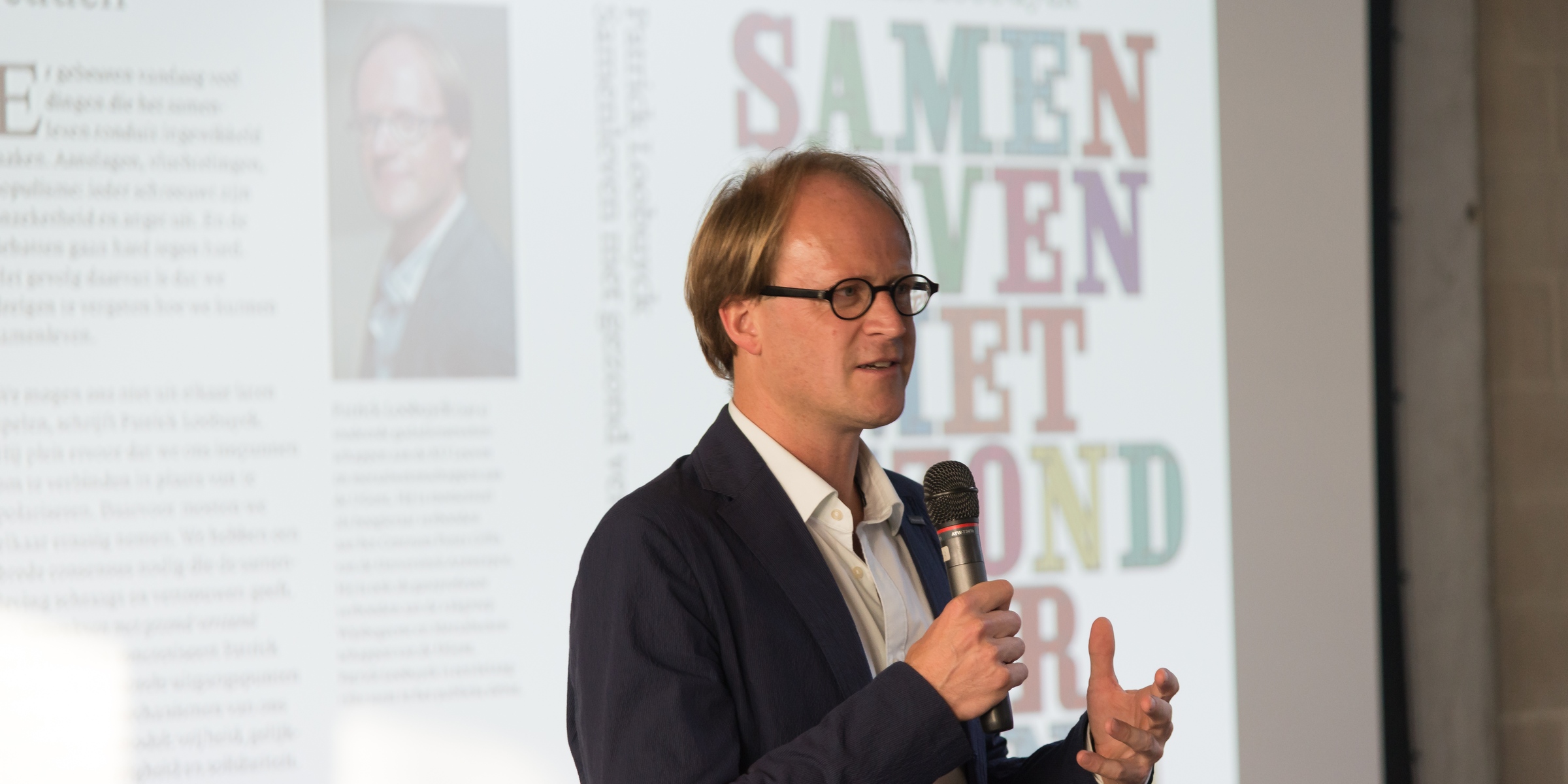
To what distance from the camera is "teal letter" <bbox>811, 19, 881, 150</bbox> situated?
9.72 feet

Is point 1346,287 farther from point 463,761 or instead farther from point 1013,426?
point 463,761

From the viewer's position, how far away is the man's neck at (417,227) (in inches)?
105

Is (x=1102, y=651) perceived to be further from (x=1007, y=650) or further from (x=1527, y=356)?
(x=1527, y=356)

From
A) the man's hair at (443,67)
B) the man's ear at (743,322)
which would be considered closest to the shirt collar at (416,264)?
the man's hair at (443,67)

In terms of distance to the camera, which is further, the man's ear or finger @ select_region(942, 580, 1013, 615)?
the man's ear

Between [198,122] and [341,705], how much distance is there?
1.31 meters

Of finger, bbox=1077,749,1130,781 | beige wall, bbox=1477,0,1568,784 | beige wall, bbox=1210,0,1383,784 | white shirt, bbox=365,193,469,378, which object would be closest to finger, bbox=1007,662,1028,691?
finger, bbox=1077,749,1130,781

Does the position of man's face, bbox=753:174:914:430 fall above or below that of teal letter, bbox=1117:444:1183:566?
above

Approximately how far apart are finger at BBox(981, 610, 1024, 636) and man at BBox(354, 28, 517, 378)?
1.77 meters

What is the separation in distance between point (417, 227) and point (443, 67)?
0.37 metres

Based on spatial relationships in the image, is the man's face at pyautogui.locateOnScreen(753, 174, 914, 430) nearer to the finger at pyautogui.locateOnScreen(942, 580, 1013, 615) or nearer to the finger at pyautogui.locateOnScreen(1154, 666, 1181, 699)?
the finger at pyautogui.locateOnScreen(942, 580, 1013, 615)

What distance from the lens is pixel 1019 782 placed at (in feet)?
5.07

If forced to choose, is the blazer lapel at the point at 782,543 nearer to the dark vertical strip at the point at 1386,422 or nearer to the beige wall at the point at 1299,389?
the beige wall at the point at 1299,389

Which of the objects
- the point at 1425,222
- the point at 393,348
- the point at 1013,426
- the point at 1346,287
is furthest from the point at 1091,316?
the point at 393,348
